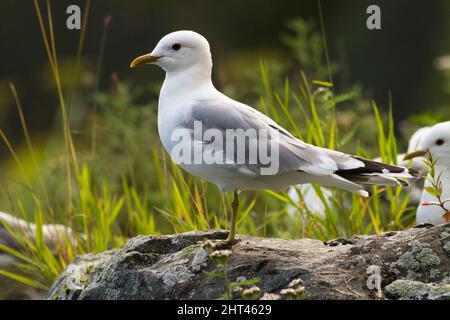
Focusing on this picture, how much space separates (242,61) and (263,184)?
6.76 meters

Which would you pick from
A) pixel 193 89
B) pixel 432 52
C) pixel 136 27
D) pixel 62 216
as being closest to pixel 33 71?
pixel 136 27

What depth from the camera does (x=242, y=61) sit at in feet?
34.8

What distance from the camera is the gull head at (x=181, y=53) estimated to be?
434 centimetres

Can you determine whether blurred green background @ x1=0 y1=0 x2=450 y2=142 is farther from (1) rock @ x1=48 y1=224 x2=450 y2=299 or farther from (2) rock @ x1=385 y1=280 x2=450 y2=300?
(2) rock @ x1=385 y1=280 x2=450 y2=300

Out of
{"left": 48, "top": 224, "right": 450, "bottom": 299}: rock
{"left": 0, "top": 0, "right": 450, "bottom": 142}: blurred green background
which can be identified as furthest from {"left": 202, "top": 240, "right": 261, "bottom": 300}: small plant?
{"left": 0, "top": 0, "right": 450, "bottom": 142}: blurred green background

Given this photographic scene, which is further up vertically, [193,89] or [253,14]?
[193,89]

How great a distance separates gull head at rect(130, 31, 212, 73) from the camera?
14.2 ft

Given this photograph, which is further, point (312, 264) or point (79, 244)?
point (79, 244)

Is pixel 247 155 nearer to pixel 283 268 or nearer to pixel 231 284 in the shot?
pixel 283 268

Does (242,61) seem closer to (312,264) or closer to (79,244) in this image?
(79,244)

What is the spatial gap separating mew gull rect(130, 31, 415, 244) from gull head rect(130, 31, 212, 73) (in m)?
0.23

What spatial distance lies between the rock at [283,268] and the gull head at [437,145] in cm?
72

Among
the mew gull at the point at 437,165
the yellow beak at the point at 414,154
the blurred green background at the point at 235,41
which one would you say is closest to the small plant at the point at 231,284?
the mew gull at the point at 437,165

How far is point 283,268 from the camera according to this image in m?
3.63
